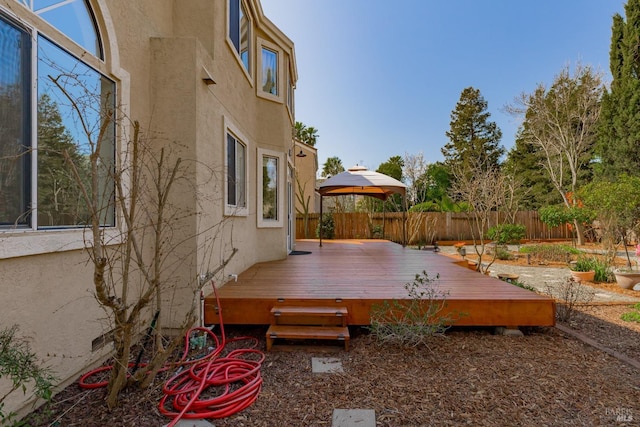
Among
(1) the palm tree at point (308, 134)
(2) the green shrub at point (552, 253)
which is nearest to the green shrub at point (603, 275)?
(2) the green shrub at point (552, 253)

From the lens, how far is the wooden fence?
16.6 m

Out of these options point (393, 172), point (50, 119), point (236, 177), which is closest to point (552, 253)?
point (236, 177)

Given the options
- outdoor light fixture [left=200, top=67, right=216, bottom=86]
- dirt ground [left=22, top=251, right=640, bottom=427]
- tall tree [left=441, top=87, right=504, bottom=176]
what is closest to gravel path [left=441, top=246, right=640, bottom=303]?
dirt ground [left=22, top=251, right=640, bottom=427]

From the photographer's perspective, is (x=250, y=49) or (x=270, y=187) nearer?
(x=250, y=49)

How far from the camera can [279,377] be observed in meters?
2.99

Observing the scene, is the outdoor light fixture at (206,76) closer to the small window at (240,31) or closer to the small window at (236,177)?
the small window at (236,177)

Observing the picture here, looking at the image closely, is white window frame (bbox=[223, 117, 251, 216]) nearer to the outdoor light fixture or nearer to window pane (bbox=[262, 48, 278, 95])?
the outdoor light fixture

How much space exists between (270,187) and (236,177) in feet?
5.70

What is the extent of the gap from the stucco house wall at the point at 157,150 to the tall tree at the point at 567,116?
66.8 ft

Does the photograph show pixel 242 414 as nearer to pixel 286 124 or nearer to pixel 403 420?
pixel 403 420

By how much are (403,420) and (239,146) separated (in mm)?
5089

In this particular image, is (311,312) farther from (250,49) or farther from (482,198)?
(482,198)

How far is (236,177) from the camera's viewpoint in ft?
18.9

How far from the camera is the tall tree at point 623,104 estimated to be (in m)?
16.7
